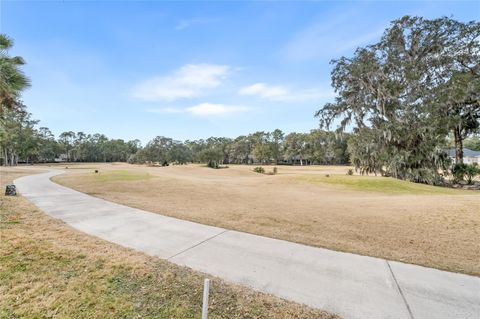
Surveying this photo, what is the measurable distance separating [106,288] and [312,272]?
275 centimetres

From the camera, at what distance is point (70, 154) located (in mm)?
78062

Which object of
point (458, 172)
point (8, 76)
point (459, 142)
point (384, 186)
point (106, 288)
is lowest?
point (384, 186)

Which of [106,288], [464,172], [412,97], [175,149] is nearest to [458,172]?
[464,172]

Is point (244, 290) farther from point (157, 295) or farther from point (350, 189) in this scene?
Answer: point (350, 189)

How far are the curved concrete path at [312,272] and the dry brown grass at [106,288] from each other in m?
0.32

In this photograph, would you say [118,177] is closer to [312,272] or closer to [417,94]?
[312,272]

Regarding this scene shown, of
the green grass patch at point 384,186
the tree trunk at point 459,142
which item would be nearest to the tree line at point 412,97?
the tree trunk at point 459,142

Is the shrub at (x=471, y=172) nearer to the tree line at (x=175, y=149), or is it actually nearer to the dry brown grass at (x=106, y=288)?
the dry brown grass at (x=106, y=288)

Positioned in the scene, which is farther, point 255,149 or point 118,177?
point 255,149

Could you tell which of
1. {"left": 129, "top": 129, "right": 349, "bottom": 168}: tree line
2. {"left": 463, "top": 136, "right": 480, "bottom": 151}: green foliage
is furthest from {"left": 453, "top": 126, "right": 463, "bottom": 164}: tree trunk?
{"left": 463, "top": 136, "right": 480, "bottom": 151}: green foliage

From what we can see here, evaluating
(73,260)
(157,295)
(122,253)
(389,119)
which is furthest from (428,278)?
(389,119)

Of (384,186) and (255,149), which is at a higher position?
(255,149)

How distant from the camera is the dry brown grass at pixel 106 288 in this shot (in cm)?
267

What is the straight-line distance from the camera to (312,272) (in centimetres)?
368
